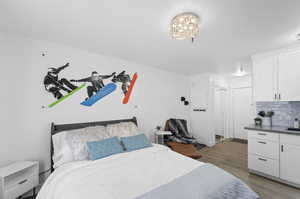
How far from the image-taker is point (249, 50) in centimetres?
242

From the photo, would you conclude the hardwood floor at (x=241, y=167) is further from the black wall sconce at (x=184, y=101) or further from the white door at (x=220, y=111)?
the black wall sconce at (x=184, y=101)

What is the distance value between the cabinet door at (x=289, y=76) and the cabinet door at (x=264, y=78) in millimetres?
83

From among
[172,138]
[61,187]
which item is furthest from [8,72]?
[172,138]

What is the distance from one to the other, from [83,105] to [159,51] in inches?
68.9

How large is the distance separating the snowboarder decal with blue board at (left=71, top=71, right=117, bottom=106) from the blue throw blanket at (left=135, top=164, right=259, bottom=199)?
6.34 ft

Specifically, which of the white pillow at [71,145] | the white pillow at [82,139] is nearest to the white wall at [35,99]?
the white pillow at [71,145]

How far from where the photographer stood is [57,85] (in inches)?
83.3

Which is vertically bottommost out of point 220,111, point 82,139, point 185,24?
point 82,139

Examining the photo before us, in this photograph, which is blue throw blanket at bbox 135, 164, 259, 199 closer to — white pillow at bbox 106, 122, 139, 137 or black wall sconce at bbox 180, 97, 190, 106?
white pillow at bbox 106, 122, 139, 137

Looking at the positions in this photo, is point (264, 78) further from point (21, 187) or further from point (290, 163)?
point (21, 187)

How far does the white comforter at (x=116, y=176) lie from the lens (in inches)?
42.5

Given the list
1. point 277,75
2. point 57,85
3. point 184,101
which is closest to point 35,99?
point 57,85

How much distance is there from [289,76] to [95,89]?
358 cm

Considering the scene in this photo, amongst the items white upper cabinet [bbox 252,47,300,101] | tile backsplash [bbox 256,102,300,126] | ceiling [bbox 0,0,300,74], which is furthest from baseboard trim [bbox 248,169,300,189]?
ceiling [bbox 0,0,300,74]
